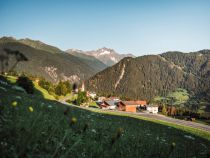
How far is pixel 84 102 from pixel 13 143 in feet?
456

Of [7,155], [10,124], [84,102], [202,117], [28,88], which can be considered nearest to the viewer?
[7,155]

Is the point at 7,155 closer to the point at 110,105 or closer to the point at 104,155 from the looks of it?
the point at 104,155

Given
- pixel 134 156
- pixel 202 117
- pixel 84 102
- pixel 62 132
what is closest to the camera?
pixel 62 132

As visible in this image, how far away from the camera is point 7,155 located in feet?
16.0

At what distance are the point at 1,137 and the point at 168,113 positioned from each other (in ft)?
609

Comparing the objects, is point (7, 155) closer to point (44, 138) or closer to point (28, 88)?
point (44, 138)

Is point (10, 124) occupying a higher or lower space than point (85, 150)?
higher

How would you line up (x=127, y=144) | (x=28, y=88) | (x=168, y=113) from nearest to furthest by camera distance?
(x=127, y=144) < (x=28, y=88) < (x=168, y=113)

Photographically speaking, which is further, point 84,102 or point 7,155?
point 84,102

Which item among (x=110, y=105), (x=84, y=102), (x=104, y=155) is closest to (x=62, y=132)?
(x=104, y=155)

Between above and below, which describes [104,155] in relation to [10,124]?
below

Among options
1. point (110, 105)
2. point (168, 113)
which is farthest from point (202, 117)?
point (110, 105)

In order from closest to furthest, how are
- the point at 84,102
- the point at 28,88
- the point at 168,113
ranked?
the point at 28,88 < the point at 84,102 < the point at 168,113

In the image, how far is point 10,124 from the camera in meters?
6.46
